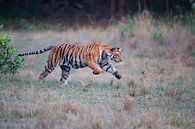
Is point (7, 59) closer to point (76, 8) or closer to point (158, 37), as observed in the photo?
point (158, 37)

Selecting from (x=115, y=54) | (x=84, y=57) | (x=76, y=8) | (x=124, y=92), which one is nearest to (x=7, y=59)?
(x=84, y=57)

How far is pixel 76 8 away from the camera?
30.0 m

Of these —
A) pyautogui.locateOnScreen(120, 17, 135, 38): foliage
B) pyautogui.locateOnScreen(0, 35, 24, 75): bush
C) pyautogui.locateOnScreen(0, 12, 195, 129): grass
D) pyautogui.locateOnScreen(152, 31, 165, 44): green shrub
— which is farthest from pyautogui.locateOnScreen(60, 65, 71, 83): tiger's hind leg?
pyautogui.locateOnScreen(120, 17, 135, 38): foliage

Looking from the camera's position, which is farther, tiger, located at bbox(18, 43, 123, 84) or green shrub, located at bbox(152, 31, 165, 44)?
green shrub, located at bbox(152, 31, 165, 44)

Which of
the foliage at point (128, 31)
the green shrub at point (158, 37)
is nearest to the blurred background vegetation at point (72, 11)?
the foliage at point (128, 31)

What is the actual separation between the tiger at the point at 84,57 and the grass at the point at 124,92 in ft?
1.16

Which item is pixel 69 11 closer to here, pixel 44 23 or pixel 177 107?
pixel 44 23

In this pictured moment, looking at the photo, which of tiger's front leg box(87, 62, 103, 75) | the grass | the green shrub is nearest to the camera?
the grass

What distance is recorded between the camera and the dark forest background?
1120 inches

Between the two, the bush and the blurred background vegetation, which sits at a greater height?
the blurred background vegetation

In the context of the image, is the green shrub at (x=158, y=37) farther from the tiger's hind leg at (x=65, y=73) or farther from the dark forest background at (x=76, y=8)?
the dark forest background at (x=76, y=8)

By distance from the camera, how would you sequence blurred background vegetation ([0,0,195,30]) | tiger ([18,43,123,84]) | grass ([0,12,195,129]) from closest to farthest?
grass ([0,12,195,129]) < tiger ([18,43,123,84]) < blurred background vegetation ([0,0,195,30])

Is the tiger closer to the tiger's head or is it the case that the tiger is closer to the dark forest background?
the tiger's head

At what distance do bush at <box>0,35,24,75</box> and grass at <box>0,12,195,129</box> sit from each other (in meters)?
0.30
